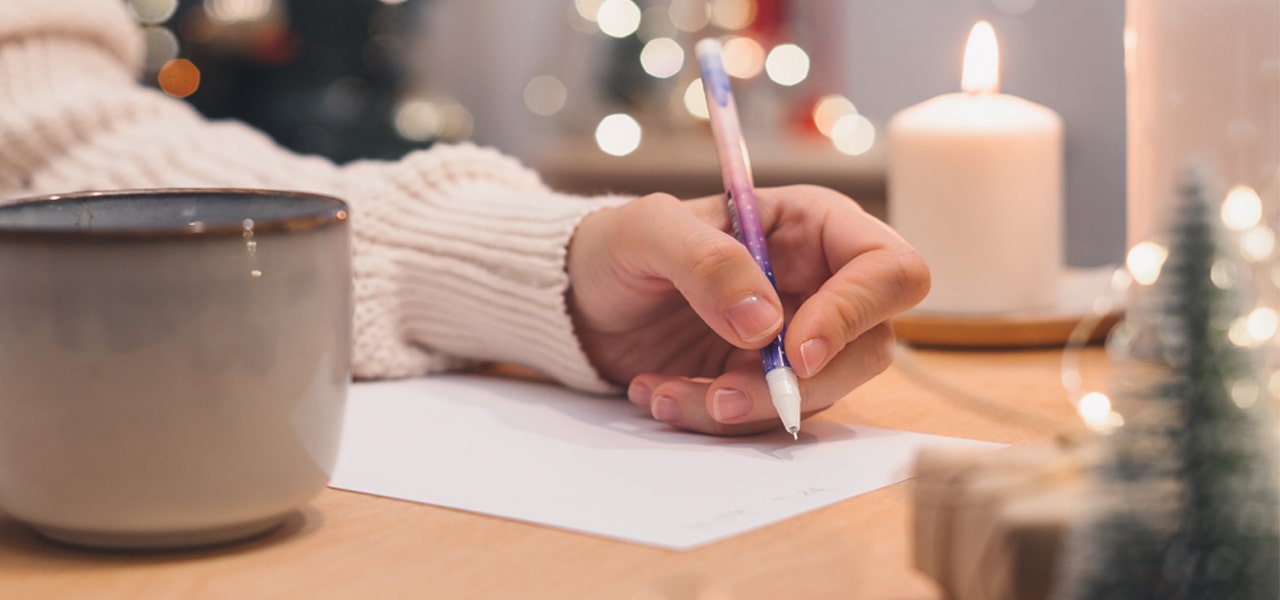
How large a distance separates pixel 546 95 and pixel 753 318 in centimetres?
209

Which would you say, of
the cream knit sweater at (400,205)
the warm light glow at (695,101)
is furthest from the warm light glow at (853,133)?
the cream knit sweater at (400,205)

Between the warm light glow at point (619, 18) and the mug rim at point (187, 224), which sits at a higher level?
the mug rim at point (187, 224)

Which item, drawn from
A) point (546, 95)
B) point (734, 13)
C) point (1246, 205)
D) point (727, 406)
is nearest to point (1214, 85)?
point (1246, 205)

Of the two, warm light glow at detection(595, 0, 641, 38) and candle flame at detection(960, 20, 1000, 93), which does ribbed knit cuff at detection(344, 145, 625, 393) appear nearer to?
candle flame at detection(960, 20, 1000, 93)

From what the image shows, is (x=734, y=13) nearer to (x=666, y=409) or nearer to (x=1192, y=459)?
(x=666, y=409)

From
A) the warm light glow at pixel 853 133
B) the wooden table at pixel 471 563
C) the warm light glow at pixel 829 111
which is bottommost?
the warm light glow at pixel 853 133

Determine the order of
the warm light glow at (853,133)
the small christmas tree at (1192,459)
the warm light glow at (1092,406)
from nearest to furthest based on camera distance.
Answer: the small christmas tree at (1192,459), the warm light glow at (1092,406), the warm light glow at (853,133)

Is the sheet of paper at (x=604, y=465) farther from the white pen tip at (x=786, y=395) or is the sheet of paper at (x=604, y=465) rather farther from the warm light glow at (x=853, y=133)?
the warm light glow at (x=853, y=133)

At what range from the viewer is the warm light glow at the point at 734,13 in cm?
212

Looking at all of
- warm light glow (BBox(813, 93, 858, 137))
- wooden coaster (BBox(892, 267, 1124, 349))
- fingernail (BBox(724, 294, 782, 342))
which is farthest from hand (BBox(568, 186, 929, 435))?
warm light glow (BBox(813, 93, 858, 137))

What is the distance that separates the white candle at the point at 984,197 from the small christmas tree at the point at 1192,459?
20.2 inches

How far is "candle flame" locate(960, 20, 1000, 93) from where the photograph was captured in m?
0.75

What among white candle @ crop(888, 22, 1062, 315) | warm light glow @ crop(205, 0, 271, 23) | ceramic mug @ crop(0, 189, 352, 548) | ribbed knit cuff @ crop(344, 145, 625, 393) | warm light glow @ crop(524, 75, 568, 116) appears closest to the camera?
ceramic mug @ crop(0, 189, 352, 548)

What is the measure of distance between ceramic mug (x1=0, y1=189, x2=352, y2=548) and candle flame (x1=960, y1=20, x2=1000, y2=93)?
498mm
